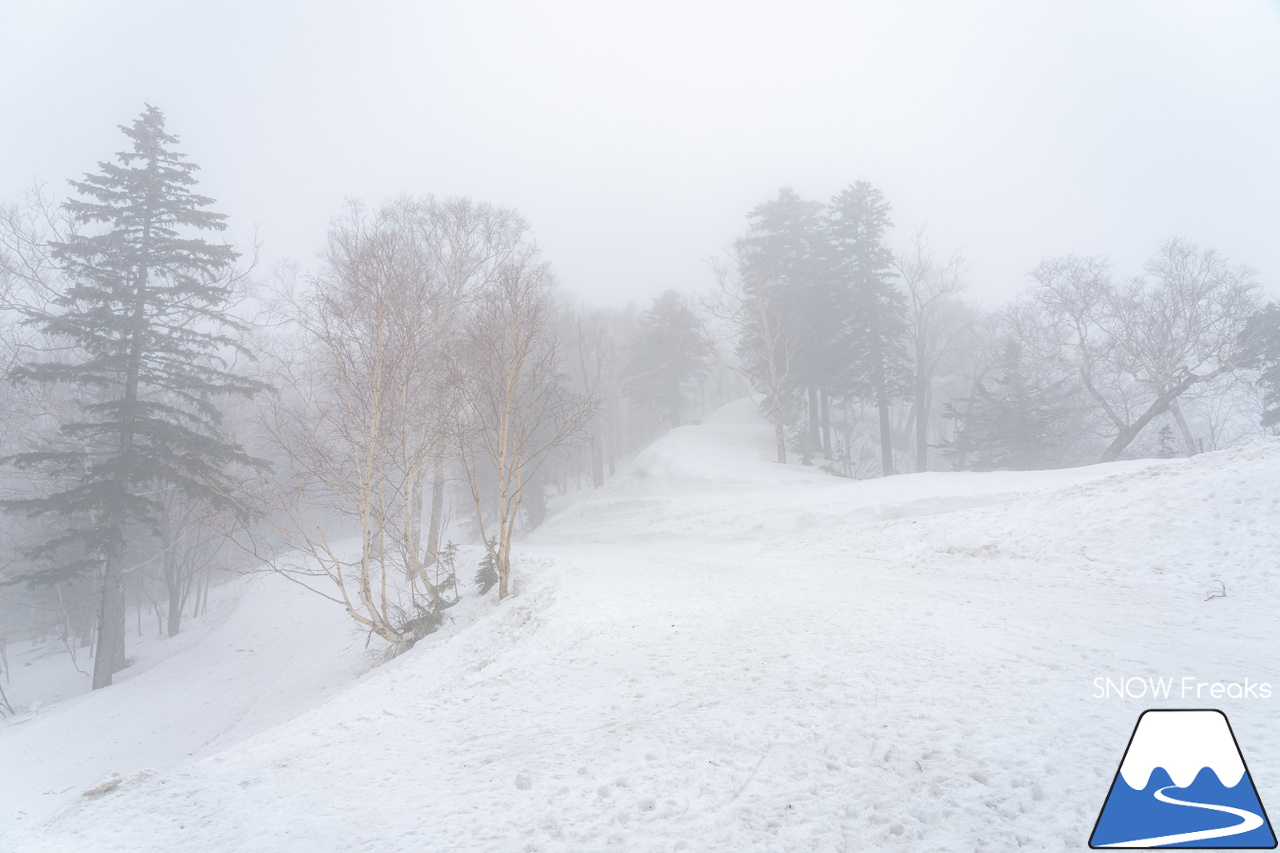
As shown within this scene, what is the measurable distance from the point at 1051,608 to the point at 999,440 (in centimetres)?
2316

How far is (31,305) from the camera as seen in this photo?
636 inches

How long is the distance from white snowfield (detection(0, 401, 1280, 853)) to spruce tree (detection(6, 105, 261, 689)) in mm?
4816

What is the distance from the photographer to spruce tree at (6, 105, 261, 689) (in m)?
15.1

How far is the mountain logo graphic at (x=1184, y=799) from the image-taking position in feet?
9.99

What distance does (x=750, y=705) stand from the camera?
18.1 ft

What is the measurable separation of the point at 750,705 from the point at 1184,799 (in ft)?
10.1

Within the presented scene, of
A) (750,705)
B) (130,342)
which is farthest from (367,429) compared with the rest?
(130,342)

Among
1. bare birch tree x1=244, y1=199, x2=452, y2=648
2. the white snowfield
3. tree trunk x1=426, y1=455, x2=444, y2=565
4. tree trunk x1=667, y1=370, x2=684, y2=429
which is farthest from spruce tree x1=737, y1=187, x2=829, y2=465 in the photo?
bare birch tree x1=244, y1=199, x2=452, y2=648

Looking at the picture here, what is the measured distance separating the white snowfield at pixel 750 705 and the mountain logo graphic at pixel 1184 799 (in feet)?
0.57

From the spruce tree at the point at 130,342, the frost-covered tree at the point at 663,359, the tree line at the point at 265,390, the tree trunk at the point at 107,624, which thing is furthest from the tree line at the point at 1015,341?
the tree trunk at the point at 107,624

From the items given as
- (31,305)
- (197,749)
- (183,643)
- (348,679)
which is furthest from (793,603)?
(183,643)

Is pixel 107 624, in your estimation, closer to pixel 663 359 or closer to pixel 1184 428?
pixel 663 359

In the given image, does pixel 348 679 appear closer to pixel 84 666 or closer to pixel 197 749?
pixel 197 749

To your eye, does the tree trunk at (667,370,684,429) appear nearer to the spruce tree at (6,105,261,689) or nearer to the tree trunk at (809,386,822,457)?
Result: the tree trunk at (809,386,822,457)
